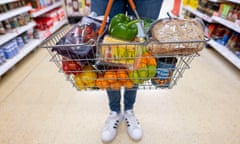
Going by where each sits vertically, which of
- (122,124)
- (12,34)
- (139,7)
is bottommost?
(122,124)

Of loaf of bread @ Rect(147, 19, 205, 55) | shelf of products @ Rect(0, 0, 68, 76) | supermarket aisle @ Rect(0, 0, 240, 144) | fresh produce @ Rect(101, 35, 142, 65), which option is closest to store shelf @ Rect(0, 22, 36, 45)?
shelf of products @ Rect(0, 0, 68, 76)

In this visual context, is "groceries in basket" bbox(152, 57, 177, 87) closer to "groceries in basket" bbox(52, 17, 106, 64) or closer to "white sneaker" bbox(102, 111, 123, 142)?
"groceries in basket" bbox(52, 17, 106, 64)

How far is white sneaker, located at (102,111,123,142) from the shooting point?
1.08 meters

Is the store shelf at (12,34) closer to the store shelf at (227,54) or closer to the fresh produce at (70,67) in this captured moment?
the fresh produce at (70,67)

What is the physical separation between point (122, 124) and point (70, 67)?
2.64ft

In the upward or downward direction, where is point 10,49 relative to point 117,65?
downward

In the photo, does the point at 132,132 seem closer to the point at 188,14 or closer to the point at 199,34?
the point at 199,34

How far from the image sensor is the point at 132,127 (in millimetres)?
1110

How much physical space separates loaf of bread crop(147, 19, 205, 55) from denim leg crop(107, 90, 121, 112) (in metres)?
0.58

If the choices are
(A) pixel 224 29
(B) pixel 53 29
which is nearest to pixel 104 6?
(A) pixel 224 29

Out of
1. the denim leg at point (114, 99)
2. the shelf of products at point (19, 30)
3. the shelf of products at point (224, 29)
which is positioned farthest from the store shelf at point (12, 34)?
the shelf of products at point (224, 29)

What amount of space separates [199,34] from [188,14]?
315 centimetres

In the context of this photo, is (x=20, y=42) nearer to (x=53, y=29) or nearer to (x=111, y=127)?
(x=53, y=29)

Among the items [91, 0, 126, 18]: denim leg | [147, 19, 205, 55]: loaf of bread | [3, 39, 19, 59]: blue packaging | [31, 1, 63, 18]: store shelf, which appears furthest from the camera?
[31, 1, 63, 18]: store shelf
